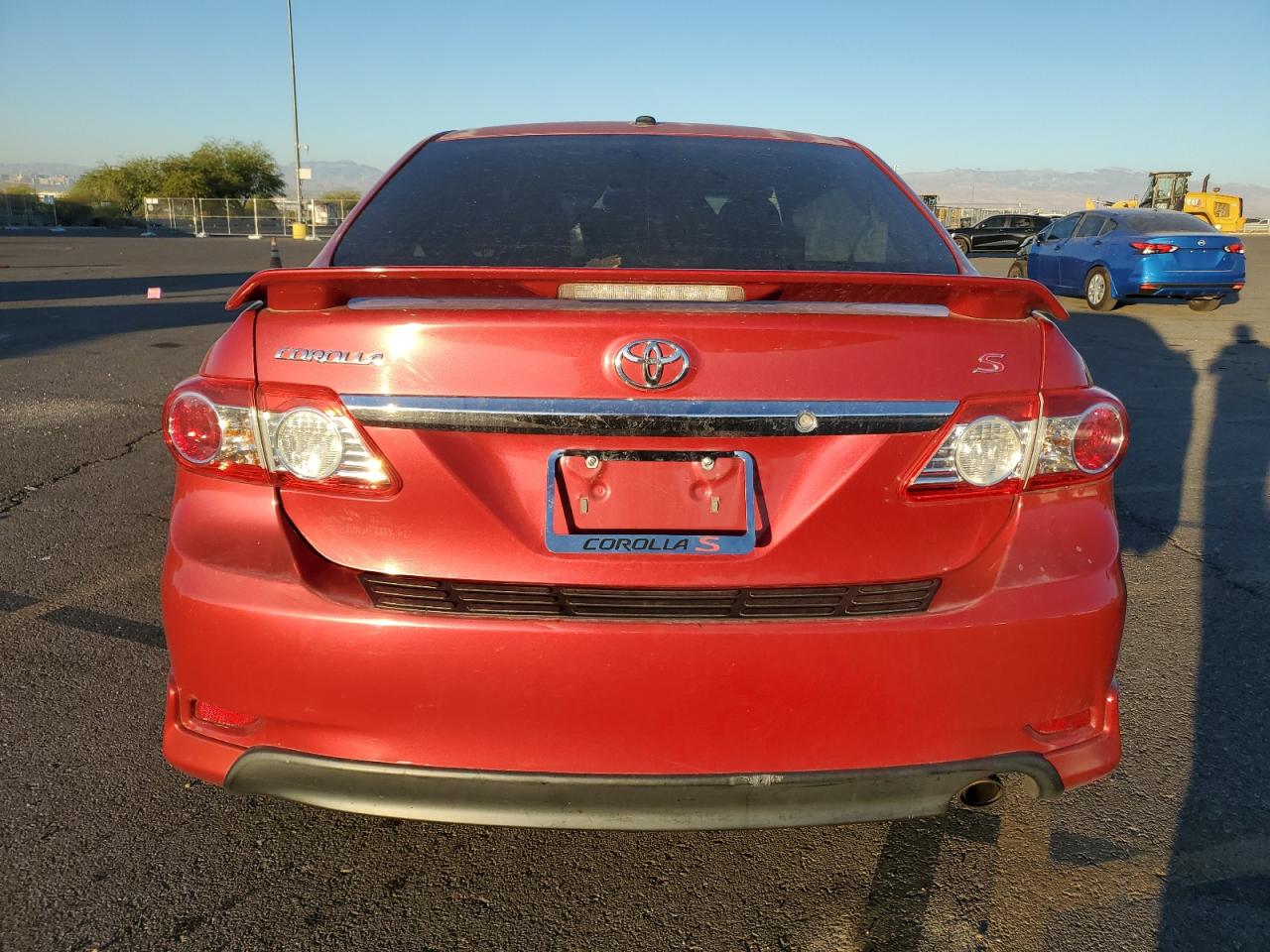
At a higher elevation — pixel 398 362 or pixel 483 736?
pixel 398 362

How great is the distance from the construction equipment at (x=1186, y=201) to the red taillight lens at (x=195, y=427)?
3192 centimetres

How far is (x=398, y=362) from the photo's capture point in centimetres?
185

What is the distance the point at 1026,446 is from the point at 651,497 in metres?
0.75

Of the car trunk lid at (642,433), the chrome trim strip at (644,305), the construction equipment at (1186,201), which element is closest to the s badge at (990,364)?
the car trunk lid at (642,433)

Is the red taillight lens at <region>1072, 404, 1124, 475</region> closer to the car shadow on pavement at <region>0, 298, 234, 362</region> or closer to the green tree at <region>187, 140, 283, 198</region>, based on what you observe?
the car shadow on pavement at <region>0, 298, 234, 362</region>

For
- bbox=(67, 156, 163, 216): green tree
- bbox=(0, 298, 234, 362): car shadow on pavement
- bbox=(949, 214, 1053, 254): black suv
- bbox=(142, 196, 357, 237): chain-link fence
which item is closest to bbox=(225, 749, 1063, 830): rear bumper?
bbox=(0, 298, 234, 362): car shadow on pavement

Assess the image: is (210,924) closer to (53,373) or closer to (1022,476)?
(1022,476)

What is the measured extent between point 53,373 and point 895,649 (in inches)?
347

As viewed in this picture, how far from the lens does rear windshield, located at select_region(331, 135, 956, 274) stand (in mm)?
2562

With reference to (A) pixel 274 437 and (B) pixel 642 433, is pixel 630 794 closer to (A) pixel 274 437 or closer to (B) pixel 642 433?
(B) pixel 642 433

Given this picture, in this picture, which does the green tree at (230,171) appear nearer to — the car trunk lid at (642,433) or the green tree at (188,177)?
the green tree at (188,177)

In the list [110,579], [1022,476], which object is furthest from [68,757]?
[1022,476]

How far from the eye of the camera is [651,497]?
187 centimetres

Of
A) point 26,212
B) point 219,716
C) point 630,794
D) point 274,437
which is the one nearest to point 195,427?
point 274,437
